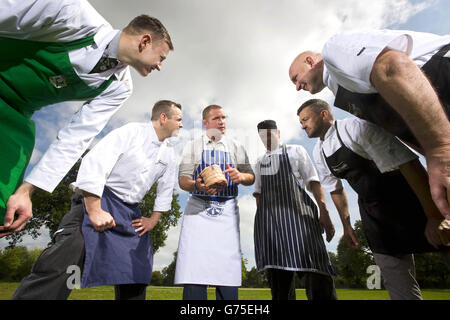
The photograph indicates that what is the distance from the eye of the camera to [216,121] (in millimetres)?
2418

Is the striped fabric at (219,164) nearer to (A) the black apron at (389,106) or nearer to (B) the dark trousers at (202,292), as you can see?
(B) the dark trousers at (202,292)

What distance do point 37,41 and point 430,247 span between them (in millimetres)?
2480

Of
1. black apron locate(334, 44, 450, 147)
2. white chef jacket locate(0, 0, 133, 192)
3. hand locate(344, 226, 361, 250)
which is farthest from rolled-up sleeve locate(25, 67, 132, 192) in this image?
hand locate(344, 226, 361, 250)

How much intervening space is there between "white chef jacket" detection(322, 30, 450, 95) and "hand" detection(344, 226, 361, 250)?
5.03 ft

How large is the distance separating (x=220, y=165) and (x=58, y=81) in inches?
54.2

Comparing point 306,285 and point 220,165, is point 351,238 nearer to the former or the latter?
point 306,285

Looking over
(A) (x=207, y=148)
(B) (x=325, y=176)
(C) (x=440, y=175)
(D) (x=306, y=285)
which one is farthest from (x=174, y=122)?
(C) (x=440, y=175)

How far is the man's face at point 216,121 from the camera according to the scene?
7.91ft

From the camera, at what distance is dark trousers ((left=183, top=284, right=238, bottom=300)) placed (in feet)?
5.82

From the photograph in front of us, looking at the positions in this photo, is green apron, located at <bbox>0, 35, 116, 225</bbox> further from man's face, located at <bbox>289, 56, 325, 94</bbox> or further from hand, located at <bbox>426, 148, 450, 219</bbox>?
hand, located at <bbox>426, 148, 450, 219</bbox>

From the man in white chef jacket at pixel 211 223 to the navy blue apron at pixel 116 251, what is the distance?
294 millimetres

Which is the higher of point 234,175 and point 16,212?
point 234,175
